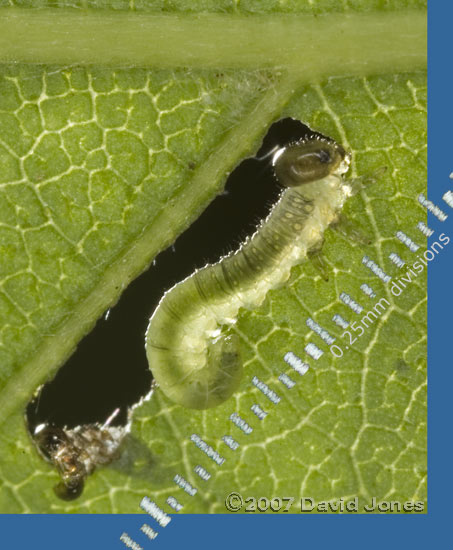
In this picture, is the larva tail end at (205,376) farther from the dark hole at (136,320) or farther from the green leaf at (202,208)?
the dark hole at (136,320)

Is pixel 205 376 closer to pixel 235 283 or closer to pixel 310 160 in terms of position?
pixel 235 283

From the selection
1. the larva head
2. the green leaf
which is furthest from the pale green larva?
the green leaf

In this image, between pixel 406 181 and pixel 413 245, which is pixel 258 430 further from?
pixel 406 181

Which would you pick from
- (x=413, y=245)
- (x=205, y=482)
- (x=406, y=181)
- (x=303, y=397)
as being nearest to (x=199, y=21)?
(x=406, y=181)

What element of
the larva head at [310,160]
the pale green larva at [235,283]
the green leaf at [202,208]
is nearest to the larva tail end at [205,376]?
the pale green larva at [235,283]

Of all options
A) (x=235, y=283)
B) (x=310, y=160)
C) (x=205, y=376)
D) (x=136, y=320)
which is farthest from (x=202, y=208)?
(x=205, y=376)

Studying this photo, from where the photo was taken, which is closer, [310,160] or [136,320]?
[310,160]
